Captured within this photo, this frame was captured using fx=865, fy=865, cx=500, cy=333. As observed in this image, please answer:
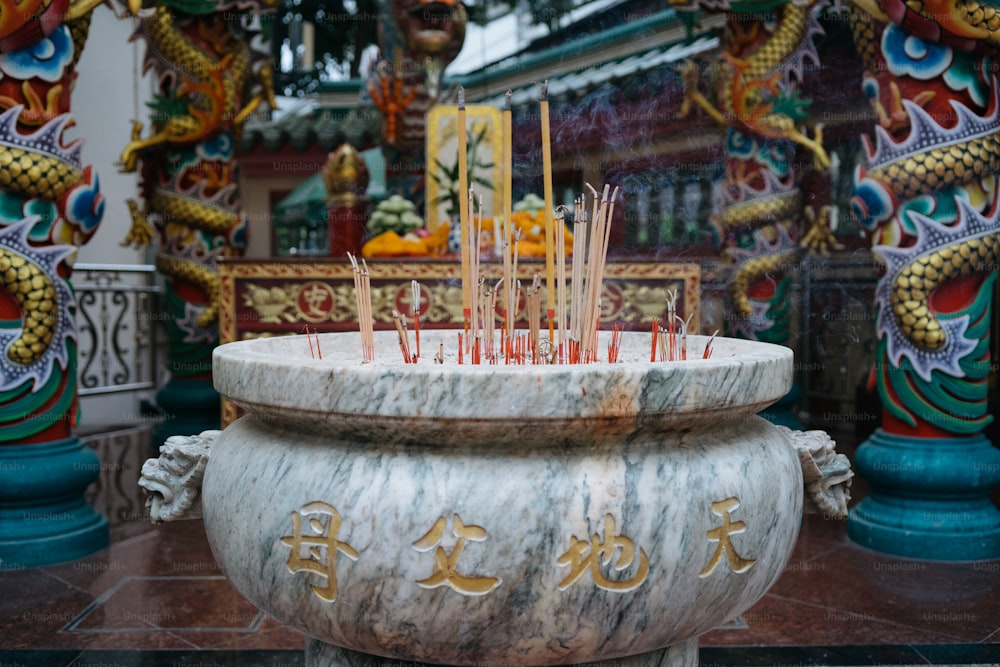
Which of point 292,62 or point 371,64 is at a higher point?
point 292,62

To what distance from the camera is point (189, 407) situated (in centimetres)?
490

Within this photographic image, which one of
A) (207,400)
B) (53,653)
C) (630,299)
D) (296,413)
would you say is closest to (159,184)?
(207,400)

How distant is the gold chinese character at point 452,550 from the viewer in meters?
1.09

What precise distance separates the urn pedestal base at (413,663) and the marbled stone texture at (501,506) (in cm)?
9

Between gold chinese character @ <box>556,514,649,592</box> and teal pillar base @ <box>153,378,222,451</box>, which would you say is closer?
gold chinese character @ <box>556,514,649,592</box>

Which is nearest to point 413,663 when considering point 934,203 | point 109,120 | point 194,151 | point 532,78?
point 934,203

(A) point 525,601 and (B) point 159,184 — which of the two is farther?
(B) point 159,184

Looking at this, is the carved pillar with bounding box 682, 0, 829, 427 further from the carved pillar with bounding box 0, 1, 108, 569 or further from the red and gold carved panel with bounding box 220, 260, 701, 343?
the carved pillar with bounding box 0, 1, 108, 569

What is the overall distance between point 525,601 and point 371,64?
4210 mm

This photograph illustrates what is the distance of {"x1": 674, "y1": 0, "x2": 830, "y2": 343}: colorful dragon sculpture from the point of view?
169 inches

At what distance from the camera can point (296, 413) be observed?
3.86 feet

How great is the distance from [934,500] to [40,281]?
10.2ft

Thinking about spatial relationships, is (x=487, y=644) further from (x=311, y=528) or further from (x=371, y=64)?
(x=371, y=64)

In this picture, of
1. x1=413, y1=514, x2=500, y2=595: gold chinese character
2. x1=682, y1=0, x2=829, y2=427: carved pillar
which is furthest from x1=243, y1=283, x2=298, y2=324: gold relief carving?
x1=413, y1=514, x2=500, y2=595: gold chinese character
